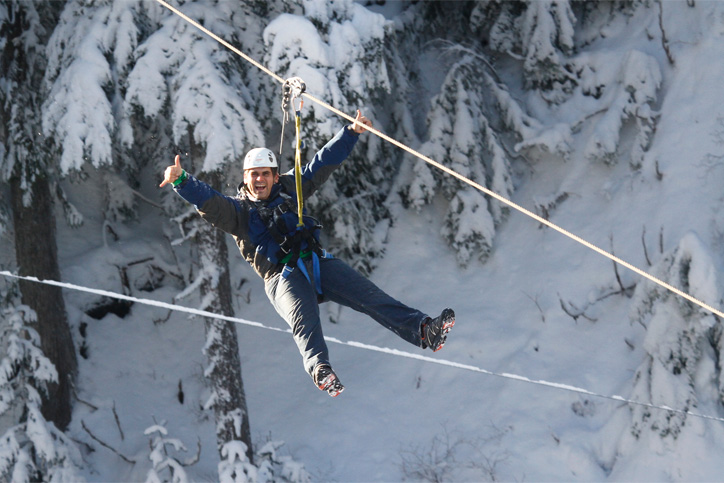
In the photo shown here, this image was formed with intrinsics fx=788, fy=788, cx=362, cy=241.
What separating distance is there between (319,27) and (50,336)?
5.66m

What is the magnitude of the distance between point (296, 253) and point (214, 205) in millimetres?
627

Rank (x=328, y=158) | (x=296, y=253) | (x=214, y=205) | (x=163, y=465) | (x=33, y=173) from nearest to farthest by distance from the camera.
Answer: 1. (x=214, y=205)
2. (x=296, y=253)
3. (x=328, y=158)
4. (x=163, y=465)
5. (x=33, y=173)

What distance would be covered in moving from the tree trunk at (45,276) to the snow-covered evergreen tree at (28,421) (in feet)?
1.37

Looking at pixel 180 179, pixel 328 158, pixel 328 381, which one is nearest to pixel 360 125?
pixel 328 158

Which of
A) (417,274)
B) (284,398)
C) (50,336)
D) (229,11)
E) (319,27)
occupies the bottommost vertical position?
A: (284,398)

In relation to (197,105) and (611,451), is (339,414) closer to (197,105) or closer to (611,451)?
(611,451)

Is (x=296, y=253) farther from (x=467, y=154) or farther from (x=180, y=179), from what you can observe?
(x=467, y=154)

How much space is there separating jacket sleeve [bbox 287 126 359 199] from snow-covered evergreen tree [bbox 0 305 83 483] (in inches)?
225

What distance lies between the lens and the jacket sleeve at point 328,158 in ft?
18.6

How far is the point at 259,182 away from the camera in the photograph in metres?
5.44

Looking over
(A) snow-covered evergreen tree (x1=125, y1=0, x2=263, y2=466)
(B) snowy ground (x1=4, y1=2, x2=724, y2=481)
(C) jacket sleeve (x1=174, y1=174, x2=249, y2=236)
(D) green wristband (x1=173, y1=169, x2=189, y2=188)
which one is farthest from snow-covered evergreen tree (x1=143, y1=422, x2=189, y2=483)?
(D) green wristband (x1=173, y1=169, x2=189, y2=188)

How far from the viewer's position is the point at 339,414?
36.1 feet

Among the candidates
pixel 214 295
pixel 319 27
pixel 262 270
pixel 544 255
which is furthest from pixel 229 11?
pixel 544 255

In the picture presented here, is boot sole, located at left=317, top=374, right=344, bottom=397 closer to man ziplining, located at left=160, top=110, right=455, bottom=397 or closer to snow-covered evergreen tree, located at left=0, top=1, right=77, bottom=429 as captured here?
man ziplining, located at left=160, top=110, right=455, bottom=397
